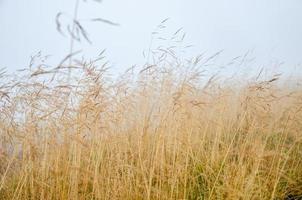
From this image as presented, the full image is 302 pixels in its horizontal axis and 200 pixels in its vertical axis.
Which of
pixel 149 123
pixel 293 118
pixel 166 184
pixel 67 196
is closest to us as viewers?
pixel 67 196

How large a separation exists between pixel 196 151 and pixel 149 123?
0.51 metres

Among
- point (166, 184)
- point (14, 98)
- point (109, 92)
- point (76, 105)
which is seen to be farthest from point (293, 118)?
point (14, 98)

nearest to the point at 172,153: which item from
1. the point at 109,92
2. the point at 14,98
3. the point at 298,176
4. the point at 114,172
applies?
the point at 114,172

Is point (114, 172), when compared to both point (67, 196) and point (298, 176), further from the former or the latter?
point (298, 176)

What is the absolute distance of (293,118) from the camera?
2.72m

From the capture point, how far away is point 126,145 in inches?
94.0

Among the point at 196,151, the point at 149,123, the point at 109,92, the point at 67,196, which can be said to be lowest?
the point at 67,196

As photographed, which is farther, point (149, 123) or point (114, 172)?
point (149, 123)

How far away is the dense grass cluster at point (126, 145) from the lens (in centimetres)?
210

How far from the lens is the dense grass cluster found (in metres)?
2.10

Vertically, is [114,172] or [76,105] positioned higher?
[76,105]

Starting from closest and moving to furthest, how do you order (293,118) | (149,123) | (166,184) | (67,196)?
1. (67,196)
2. (166,184)
3. (149,123)
4. (293,118)

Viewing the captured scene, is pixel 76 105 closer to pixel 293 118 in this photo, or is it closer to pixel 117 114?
pixel 117 114

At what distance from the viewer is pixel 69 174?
216 cm
